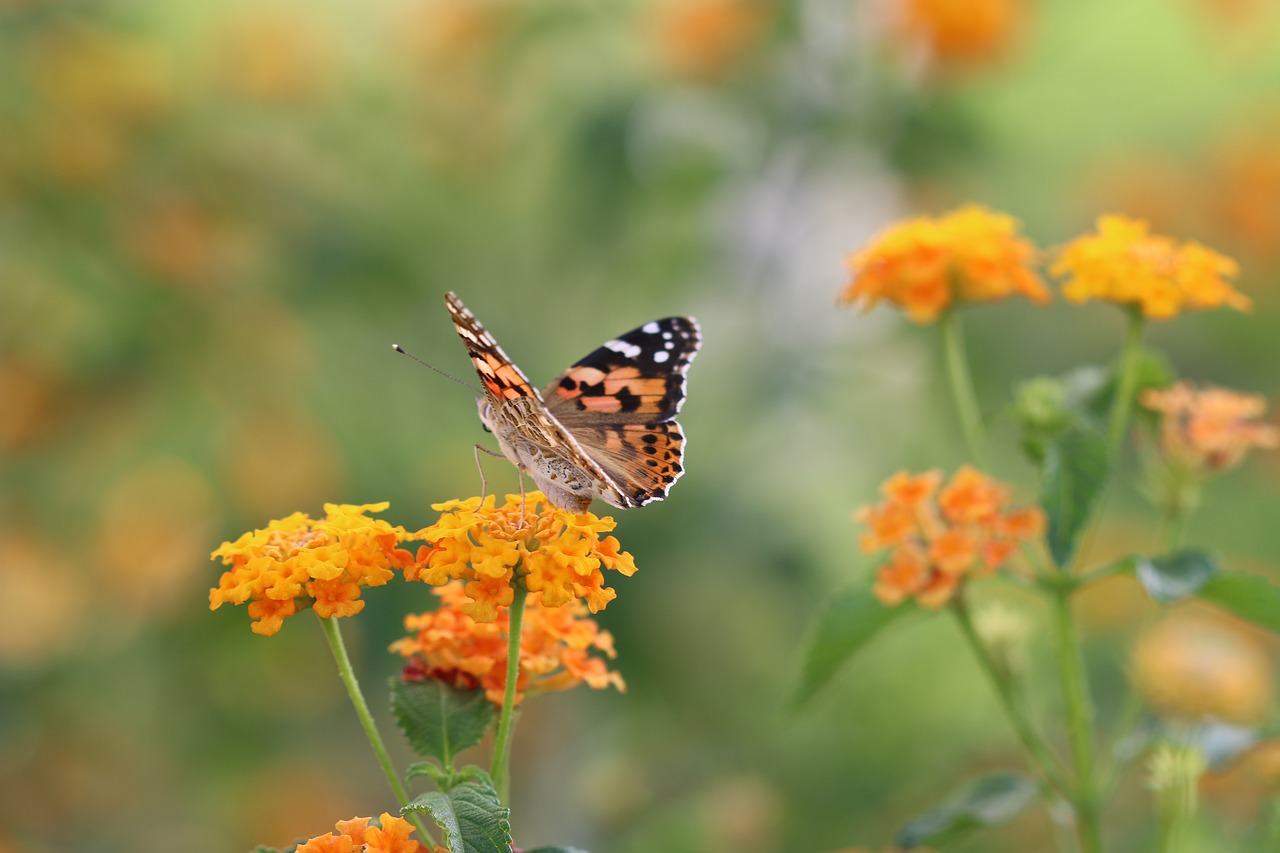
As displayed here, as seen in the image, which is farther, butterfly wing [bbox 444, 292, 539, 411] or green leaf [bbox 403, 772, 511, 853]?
butterfly wing [bbox 444, 292, 539, 411]

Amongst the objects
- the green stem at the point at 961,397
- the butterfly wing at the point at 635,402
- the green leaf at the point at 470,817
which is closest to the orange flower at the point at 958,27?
the green stem at the point at 961,397

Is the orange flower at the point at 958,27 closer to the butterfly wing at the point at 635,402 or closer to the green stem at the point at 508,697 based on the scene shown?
the butterfly wing at the point at 635,402

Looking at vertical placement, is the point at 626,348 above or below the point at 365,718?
above

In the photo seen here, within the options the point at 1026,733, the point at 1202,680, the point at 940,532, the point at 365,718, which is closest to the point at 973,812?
the point at 1026,733

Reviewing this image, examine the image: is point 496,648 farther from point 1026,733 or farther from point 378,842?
point 1026,733

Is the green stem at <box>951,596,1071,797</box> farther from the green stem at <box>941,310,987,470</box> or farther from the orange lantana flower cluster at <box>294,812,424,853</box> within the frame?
the orange lantana flower cluster at <box>294,812,424,853</box>

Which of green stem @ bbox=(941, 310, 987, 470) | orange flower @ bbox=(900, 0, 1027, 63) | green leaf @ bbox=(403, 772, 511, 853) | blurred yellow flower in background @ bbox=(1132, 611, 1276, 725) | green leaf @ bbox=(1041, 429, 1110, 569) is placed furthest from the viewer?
orange flower @ bbox=(900, 0, 1027, 63)

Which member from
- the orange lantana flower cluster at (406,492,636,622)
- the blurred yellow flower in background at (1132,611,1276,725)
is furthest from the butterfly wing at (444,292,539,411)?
the blurred yellow flower in background at (1132,611,1276,725)
